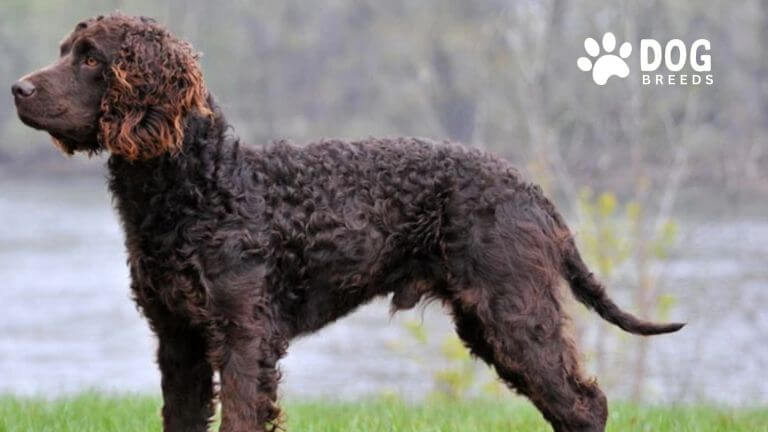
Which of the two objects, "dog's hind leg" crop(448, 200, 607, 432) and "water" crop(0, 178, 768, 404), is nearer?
"dog's hind leg" crop(448, 200, 607, 432)

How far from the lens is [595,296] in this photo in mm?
5965

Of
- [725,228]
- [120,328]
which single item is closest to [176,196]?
[120,328]

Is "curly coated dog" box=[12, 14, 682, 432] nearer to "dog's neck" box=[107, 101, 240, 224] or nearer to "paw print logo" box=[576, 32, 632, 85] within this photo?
"dog's neck" box=[107, 101, 240, 224]

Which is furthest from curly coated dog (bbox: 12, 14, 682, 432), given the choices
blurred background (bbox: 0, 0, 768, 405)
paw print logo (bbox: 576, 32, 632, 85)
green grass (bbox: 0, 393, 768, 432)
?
paw print logo (bbox: 576, 32, 632, 85)

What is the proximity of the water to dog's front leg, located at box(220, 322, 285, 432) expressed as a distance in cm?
857

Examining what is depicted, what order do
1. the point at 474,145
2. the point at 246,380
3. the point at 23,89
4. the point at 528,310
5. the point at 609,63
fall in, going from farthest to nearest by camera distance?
1. the point at 609,63
2. the point at 474,145
3. the point at 528,310
4. the point at 246,380
5. the point at 23,89

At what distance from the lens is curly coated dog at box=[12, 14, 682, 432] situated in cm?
→ 501

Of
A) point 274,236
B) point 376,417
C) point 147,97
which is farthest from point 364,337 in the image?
point 147,97

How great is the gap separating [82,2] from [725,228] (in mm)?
25157

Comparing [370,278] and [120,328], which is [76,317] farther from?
[370,278]

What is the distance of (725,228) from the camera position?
2566 cm

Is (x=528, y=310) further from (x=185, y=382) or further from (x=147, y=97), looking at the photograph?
(x=147, y=97)

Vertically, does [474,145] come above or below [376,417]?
above

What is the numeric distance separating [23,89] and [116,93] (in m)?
0.37
